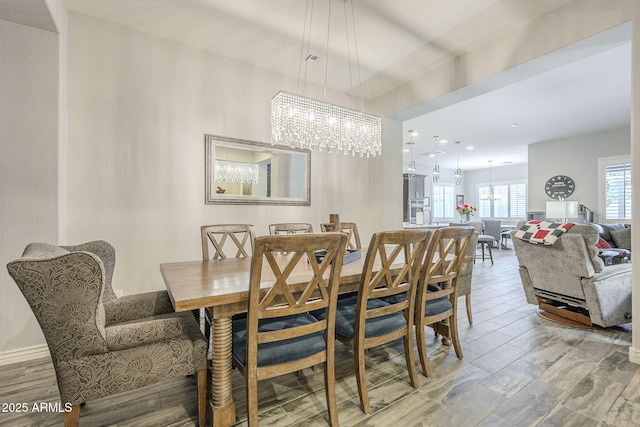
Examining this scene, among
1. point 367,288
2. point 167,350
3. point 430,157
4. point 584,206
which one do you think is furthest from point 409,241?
point 430,157

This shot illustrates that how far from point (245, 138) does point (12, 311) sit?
256 cm

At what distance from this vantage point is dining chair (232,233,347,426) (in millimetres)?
1336

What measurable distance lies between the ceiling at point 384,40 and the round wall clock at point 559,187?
6.80 feet

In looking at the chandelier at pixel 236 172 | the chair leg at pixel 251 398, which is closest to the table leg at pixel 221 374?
the chair leg at pixel 251 398

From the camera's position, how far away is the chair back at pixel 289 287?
132 centimetres

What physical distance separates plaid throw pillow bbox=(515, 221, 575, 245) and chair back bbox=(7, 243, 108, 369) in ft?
11.4

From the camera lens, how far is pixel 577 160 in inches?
269

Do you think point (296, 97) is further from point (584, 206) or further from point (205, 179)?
point (584, 206)

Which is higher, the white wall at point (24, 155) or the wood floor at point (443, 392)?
the white wall at point (24, 155)

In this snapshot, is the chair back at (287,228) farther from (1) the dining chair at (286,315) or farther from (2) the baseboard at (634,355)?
(2) the baseboard at (634,355)

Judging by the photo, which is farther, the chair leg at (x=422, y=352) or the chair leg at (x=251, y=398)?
the chair leg at (x=422, y=352)

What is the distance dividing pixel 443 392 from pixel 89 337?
1.90 m

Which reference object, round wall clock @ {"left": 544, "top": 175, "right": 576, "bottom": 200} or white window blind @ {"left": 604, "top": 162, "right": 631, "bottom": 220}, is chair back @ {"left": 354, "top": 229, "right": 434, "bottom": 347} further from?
round wall clock @ {"left": 544, "top": 175, "right": 576, "bottom": 200}

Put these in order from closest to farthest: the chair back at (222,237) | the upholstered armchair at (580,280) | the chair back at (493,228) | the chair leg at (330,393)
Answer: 1. the chair leg at (330,393)
2. the chair back at (222,237)
3. the upholstered armchair at (580,280)
4. the chair back at (493,228)
